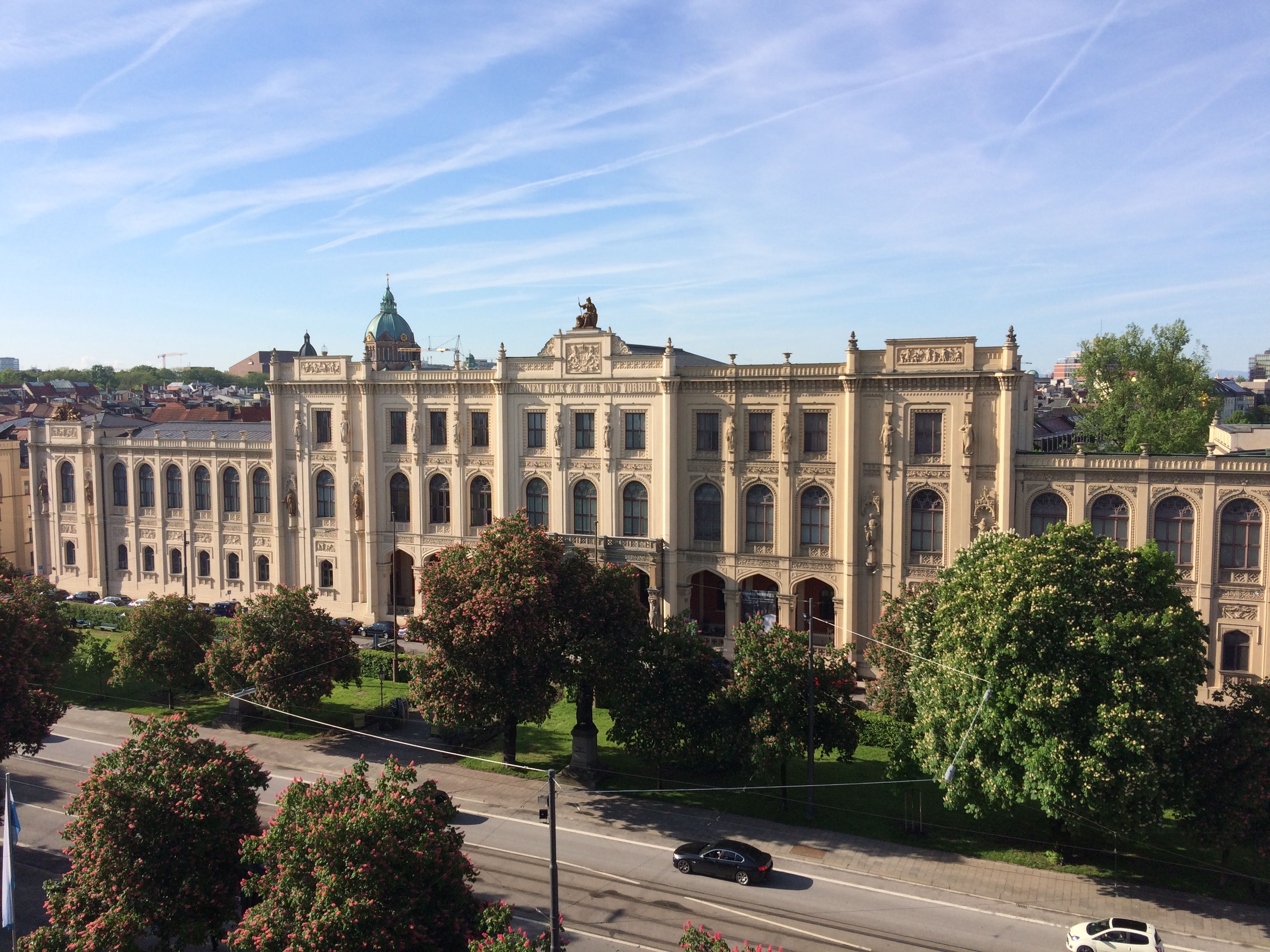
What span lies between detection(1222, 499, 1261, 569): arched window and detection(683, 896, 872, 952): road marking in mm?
33433

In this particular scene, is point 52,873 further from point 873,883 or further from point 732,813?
point 873,883

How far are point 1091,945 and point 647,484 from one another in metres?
39.0

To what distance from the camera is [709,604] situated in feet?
220

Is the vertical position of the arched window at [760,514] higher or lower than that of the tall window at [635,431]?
lower

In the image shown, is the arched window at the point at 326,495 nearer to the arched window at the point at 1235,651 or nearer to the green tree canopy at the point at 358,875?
the green tree canopy at the point at 358,875

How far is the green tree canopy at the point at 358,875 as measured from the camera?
25266 millimetres

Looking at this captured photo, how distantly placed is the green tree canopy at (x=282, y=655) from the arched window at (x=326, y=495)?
22.2 metres

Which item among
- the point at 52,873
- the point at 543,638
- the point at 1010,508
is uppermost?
the point at 1010,508

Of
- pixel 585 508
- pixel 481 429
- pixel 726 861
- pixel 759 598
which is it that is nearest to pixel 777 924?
pixel 726 861

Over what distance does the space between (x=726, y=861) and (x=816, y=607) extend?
28.3 m

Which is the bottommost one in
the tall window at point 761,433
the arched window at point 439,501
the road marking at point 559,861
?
the road marking at point 559,861

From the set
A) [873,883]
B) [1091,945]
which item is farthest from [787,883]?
[1091,945]

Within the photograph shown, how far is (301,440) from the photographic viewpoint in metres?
75.2

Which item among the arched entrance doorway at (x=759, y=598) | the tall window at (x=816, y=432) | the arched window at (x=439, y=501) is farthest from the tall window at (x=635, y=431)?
the arched window at (x=439, y=501)
